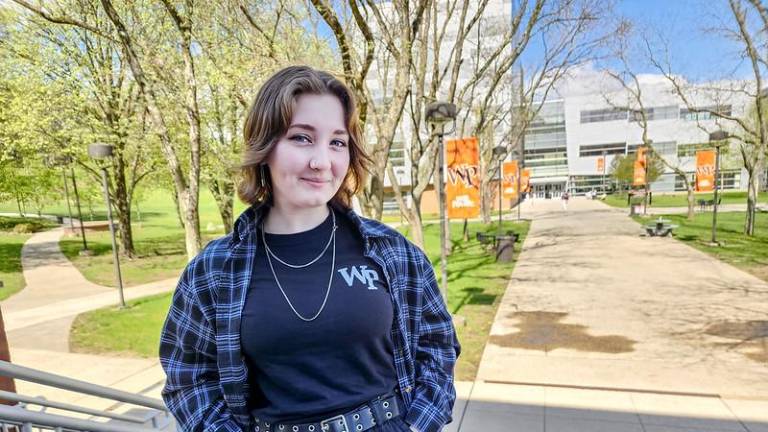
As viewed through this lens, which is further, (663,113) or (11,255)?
(663,113)

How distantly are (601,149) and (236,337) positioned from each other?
230 ft

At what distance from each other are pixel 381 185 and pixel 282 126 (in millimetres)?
6251

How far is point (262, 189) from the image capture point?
5.03 ft

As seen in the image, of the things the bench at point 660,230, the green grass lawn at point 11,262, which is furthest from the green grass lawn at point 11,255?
the bench at point 660,230

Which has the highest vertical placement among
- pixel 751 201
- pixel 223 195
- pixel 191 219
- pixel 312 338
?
pixel 223 195

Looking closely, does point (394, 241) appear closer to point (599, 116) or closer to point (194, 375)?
point (194, 375)

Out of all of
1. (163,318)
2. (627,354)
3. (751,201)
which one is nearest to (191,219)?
(163,318)

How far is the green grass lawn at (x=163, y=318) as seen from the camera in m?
6.39

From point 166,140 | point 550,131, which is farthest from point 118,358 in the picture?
point 550,131

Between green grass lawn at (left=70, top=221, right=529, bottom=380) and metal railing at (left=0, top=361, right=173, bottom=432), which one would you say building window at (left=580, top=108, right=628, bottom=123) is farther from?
metal railing at (left=0, top=361, right=173, bottom=432)

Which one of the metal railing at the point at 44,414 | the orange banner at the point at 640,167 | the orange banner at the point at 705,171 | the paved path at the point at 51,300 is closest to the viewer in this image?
the metal railing at the point at 44,414

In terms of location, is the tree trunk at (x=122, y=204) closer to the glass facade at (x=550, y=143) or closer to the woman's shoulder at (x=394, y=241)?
the woman's shoulder at (x=394, y=241)

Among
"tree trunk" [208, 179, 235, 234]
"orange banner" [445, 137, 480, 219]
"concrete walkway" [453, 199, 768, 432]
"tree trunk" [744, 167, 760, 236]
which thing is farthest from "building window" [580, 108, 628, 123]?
"orange banner" [445, 137, 480, 219]

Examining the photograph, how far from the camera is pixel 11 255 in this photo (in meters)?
15.7
